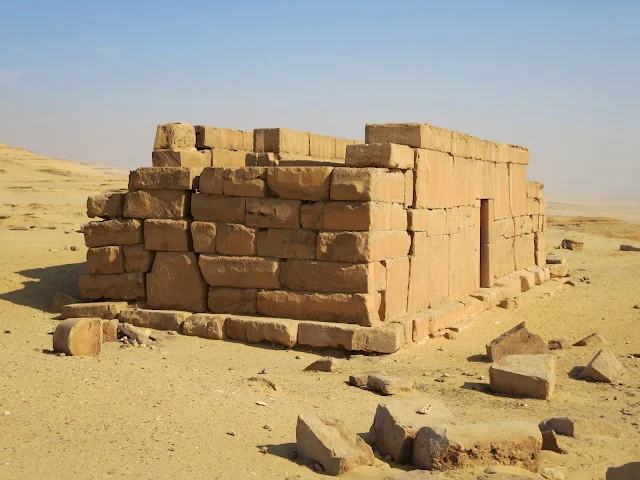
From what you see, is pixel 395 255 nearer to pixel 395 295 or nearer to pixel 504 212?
pixel 395 295

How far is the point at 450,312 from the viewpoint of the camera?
34.8ft

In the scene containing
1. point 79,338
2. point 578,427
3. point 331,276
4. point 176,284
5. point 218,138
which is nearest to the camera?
point 578,427

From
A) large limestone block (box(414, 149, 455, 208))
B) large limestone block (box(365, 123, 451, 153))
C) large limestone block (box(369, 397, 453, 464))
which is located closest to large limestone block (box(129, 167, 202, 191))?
large limestone block (box(365, 123, 451, 153))

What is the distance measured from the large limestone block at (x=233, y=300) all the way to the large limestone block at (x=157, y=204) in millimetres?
1131

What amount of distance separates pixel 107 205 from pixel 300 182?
3010 mm

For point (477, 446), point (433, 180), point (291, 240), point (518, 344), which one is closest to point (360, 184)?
point (291, 240)

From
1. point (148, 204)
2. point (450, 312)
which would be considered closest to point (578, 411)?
point (450, 312)

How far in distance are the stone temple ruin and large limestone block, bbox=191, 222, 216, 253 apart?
2 centimetres

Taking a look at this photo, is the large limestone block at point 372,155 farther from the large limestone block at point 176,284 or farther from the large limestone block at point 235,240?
the large limestone block at point 176,284

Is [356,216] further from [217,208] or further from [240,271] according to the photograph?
[217,208]

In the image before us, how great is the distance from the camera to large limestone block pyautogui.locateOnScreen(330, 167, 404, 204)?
8.79m

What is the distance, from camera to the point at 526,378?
7098 mm

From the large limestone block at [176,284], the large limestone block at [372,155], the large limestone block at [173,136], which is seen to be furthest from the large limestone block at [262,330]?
the large limestone block at [173,136]

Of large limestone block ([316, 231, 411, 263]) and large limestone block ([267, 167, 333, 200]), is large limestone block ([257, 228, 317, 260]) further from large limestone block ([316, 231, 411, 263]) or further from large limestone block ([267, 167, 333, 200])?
large limestone block ([267, 167, 333, 200])
